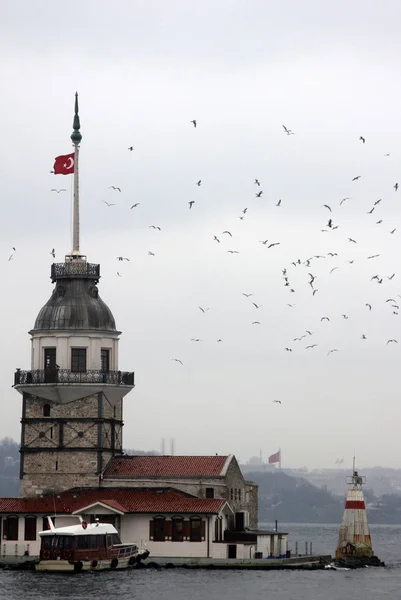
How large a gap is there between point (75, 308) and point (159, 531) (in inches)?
581

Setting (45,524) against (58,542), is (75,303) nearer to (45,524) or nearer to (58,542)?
(45,524)

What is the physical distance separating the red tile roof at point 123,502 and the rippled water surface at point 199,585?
15.5 ft

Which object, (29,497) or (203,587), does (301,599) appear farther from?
(29,497)

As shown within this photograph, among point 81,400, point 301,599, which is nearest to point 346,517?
point 81,400

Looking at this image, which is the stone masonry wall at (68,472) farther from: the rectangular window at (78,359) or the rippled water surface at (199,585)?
the rippled water surface at (199,585)

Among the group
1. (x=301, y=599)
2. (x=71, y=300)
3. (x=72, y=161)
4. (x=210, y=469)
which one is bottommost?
(x=301, y=599)

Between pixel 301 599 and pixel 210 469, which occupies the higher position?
pixel 210 469

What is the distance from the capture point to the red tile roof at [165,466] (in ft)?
331

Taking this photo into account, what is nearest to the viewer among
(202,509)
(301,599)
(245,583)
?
(301,599)

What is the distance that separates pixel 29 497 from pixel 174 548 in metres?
10.2

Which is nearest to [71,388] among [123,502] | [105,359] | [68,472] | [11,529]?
[105,359]

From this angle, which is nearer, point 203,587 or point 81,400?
point 203,587

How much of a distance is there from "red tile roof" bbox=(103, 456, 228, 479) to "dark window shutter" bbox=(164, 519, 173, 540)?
5154 mm

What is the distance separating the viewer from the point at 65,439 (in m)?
101
